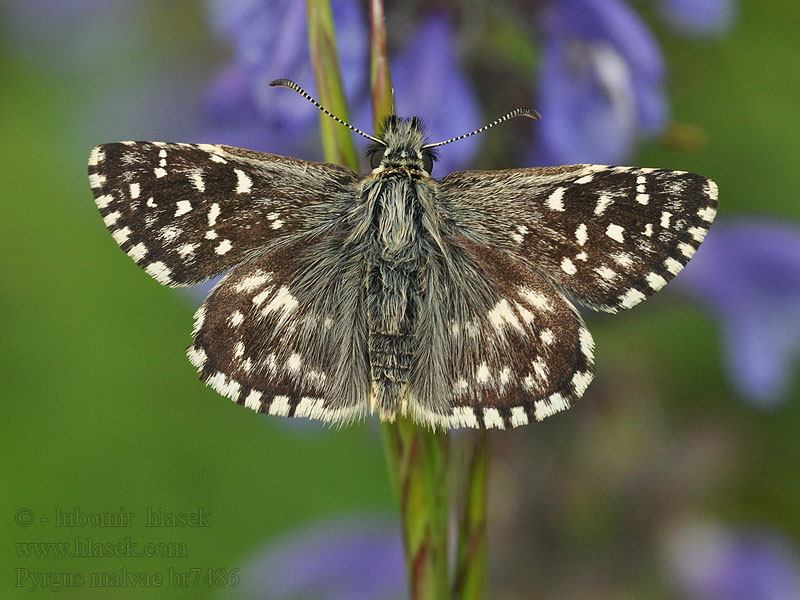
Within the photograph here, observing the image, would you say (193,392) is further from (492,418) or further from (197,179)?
(492,418)

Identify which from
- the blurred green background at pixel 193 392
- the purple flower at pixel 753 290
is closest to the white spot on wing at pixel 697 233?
the purple flower at pixel 753 290

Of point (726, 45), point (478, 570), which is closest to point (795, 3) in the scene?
point (726, 45)

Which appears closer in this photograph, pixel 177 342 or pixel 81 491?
pixel 81 491

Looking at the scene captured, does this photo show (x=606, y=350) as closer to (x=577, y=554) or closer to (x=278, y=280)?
(x=577, y=554)

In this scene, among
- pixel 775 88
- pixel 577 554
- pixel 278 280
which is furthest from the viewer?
pixel 775 88

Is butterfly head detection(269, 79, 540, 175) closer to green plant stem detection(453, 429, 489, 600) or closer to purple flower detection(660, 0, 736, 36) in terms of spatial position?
green plant stem detection(453, 429, 489, 600)

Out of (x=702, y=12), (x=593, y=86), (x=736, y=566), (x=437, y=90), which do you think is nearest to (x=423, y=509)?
(x=437, y=90)

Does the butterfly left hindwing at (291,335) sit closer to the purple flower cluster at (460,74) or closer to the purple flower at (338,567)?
the purple flower cluster at (460,74)
